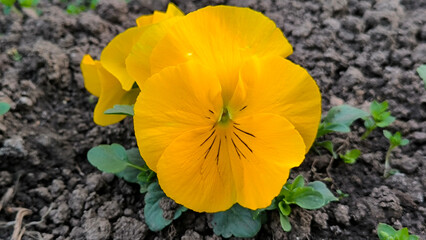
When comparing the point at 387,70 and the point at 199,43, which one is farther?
the point at 387,70

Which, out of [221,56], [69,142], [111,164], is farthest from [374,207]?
[69,142]

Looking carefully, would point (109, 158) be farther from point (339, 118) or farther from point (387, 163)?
point (387, 163)

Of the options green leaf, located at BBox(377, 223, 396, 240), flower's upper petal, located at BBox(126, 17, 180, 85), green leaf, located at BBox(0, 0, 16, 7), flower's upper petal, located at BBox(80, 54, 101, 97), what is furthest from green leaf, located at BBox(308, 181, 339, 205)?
green leaf, located at BBox(0, 0, 16, 7)

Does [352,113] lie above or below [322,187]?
above

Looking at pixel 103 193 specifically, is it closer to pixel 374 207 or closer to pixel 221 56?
pixel 221 56

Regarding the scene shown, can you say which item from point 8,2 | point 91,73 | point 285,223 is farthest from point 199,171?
point 8,2

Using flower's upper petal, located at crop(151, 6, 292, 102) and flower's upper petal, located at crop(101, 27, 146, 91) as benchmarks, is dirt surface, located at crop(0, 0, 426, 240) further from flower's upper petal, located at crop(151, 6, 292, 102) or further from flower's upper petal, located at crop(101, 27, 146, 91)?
flower's upper petal, located at crop(151, 6, 292, 102)
